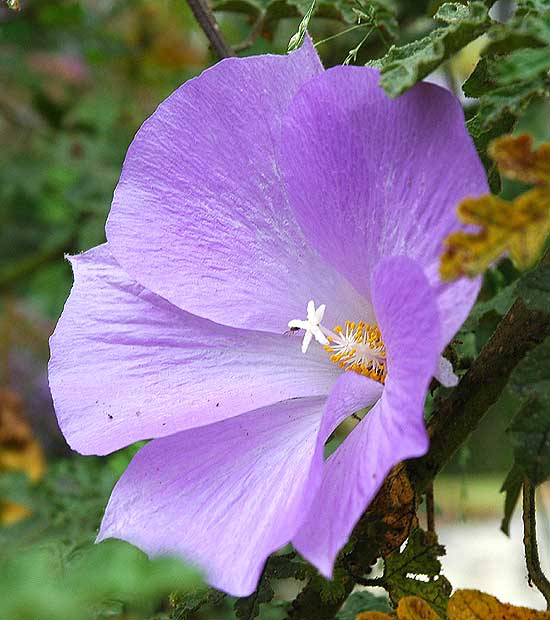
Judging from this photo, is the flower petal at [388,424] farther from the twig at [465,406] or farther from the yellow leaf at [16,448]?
the yellow leaf at [16,448]

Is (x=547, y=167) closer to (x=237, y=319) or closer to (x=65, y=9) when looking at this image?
(x=237, y=319)

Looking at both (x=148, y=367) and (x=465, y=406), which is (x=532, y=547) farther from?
(x=148, y=367)

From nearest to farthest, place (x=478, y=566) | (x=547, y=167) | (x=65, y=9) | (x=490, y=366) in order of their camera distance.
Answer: (x=547, y=167)
(x=490, y=366)
(x=65, y=9)
(x=478, y=566)

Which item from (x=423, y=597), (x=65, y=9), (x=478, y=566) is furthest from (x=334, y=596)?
(x=478, y=566)

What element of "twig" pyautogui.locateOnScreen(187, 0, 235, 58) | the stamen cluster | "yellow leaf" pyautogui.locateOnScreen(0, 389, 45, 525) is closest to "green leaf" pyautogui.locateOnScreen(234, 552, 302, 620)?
the stamen cluster

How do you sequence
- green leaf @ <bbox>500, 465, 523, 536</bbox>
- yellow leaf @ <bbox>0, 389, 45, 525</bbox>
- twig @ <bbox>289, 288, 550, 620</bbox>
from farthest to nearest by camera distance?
1. yellow leaf @ <bbox>0, 389, 45, 525</bbox>
2. green leaf @ <bbox>500, 465, 523, 536</bbox>
3. twig @ <bbox>289, 288, 550, 620</bbox>

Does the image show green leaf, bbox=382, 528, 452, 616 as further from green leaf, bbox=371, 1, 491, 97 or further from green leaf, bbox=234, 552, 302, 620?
green leaf, bbox=371, 1, 491, 97
